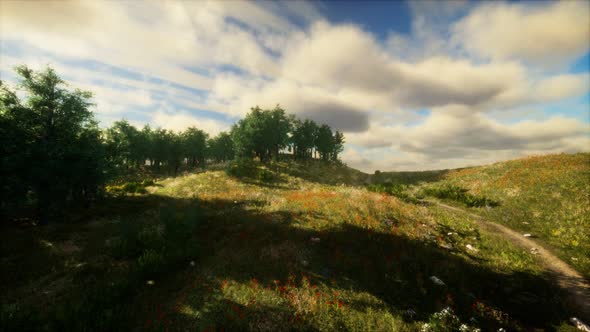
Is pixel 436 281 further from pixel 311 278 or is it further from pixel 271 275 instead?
pixel 271 275

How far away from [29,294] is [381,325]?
1247 centimetres

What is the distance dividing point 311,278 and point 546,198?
26441 mm

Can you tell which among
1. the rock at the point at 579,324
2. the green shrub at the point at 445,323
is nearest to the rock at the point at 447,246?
the rock at the point at 579,324

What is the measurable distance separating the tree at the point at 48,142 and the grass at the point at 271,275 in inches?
116

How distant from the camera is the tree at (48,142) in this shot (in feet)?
45.0

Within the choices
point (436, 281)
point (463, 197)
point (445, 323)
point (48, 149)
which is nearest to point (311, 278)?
point (445, 323)

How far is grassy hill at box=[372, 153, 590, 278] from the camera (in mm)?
14328

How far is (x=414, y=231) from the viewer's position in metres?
14.2

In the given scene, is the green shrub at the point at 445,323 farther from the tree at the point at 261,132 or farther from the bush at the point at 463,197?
the tree at the point at 261,132

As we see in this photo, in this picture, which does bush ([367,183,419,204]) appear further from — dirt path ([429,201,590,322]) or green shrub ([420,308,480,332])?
green shrub ([420,308,480,332])

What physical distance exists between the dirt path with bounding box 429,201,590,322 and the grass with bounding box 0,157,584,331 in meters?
0.61

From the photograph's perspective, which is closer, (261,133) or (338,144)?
(261,133)

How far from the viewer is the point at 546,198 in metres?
21.3

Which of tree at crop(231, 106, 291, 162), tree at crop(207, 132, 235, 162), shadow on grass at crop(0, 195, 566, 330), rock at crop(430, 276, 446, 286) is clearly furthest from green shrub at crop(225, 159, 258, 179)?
tree at crop(207, 132, 235, 162)
